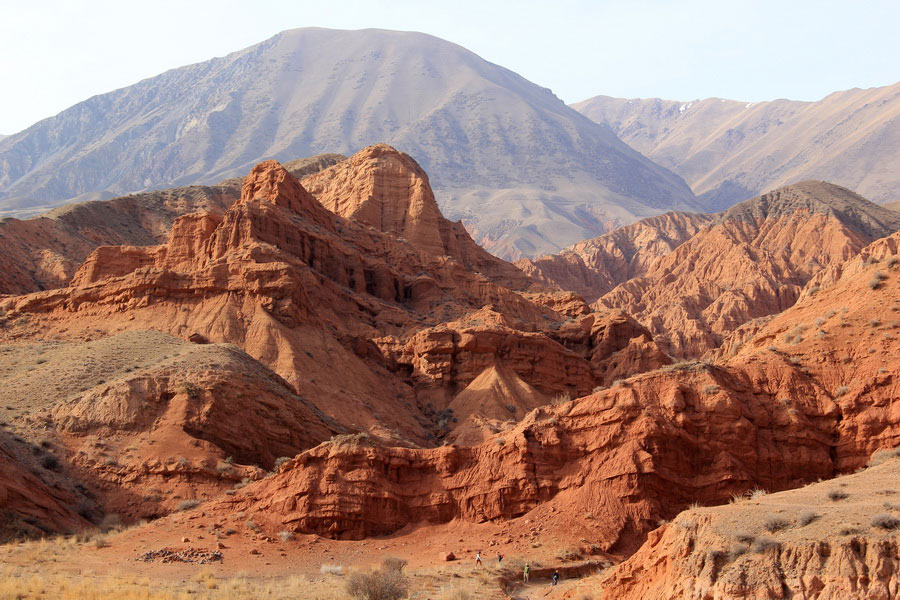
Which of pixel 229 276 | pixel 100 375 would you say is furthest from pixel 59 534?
pixel 229 276

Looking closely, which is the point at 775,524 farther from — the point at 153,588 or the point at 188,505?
the point at 188,505

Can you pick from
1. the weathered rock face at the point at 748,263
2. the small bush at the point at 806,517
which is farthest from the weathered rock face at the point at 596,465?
the weathered rock face at the point at 748,263

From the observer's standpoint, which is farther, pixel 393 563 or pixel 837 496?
pixel 393 563

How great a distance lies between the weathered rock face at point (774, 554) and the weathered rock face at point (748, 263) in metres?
100

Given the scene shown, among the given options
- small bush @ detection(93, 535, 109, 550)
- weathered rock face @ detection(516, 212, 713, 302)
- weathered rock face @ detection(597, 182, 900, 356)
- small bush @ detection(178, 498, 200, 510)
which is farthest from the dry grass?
weathered rock face @ detection(516, 212, 713, 302)

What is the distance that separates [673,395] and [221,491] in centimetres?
1757

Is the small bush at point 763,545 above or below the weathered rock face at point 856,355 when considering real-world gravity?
below

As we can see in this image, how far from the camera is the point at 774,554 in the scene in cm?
2069

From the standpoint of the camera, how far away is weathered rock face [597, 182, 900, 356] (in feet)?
442

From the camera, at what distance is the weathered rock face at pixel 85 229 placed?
4011 inches

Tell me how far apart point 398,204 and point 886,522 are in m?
94.6

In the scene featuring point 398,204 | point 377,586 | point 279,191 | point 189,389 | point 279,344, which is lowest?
point 377,586

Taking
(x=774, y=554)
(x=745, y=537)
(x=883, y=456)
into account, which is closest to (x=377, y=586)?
(x=745, y=537)

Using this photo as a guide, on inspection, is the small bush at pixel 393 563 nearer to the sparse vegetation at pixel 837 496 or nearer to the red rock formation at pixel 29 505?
the sparse vegetation at pixel 837 496
